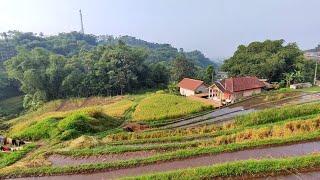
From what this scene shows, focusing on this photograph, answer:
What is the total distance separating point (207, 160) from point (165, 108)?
48.7 ft

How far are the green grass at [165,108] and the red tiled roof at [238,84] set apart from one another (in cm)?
547

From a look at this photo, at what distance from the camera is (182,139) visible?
853 inches

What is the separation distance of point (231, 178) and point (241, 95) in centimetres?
2421

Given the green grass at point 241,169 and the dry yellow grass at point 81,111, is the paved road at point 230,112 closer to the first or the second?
the dry yellow grass at point 81,111

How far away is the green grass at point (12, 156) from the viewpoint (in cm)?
1912

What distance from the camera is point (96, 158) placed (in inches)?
747

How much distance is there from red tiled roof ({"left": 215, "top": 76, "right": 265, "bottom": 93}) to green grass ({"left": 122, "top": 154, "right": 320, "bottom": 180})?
71.6ft

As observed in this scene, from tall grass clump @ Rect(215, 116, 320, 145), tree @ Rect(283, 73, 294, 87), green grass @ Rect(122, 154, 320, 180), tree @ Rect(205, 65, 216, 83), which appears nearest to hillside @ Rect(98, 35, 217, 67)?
tree @ Rect(205, 65, 216, 83)

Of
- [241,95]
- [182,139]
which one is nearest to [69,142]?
[182,139]

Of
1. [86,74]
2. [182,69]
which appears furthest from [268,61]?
[86,74]

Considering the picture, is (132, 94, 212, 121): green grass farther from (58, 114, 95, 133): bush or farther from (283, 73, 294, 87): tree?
(283, 73, 294, 87): tree

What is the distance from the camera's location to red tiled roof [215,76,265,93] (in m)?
37.2

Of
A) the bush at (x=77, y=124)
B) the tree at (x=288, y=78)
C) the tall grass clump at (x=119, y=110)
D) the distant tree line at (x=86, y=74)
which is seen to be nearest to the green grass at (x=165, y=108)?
the tall grass clump at (x=119, y=110)

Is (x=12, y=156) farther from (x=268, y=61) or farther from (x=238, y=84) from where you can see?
(x=268, y=61)
